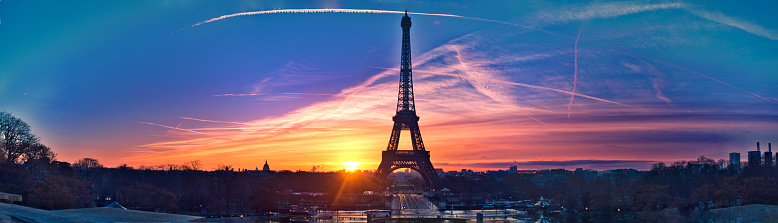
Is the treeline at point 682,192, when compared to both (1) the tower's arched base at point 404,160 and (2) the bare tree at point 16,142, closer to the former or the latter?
(1) the tower's arched base at point 404,160

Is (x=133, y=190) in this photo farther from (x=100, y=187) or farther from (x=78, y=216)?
(x=78, y=216)

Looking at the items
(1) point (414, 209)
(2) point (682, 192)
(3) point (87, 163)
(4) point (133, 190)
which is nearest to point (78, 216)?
(4) point (133, 190)

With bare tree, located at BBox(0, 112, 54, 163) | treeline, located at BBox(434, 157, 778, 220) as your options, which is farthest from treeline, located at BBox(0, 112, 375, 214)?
treeline, located at BBox(434, 157, 778, 220)

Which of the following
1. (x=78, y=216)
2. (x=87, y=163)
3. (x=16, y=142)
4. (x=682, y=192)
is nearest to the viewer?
(x=78, y=216)

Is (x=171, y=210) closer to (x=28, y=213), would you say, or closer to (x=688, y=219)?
(x=28, y=213)

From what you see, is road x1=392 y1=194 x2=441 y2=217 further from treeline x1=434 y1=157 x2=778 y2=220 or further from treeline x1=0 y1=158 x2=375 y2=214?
treeline x1=434 y1=157 x2=778 y2=220

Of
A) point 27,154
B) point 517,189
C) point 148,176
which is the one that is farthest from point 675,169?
point 27,154

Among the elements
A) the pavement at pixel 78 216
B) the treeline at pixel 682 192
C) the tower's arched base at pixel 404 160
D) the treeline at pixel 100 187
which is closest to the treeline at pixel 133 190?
the treeline at pixel 100 187

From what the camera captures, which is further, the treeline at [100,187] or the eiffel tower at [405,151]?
the eiffel tower at [405,151]
